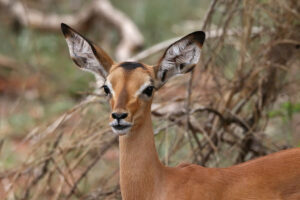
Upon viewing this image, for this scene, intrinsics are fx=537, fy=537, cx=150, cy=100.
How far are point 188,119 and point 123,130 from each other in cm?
180

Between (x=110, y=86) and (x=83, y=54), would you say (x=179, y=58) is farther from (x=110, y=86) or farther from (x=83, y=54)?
(x=83, y=54)

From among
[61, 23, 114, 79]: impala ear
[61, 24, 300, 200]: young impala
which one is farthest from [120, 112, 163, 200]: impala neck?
[61, 23, 114, 79]: impala ear

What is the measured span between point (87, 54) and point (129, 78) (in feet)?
1.89

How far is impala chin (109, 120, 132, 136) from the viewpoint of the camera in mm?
3529

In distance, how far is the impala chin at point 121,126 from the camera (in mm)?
3529

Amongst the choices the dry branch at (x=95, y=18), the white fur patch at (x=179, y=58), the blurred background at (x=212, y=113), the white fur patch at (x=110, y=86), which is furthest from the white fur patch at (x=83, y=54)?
the dry branch at (x=95, y=18)

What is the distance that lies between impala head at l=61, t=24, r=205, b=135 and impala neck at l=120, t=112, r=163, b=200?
12cm

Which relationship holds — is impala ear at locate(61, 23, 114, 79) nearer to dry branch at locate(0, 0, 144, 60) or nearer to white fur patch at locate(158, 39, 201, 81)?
white fur patch at locate(158, 39, 201, 81)

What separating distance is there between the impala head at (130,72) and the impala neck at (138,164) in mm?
121

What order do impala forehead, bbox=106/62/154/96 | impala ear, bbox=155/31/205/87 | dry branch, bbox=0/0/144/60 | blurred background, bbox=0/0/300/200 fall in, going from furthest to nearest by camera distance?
dry branch, bbox=0/0/144/60 → blurred background, bbox=0/0/300/200 → impala ear, bbox=155/31/205/87 → impala forehead, bbox=106/62/154/96

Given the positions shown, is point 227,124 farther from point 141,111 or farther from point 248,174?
point 141,111

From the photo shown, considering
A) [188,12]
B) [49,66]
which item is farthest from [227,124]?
[188,12]

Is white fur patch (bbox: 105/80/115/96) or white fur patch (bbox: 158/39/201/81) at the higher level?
white fur patch (bbox: 105/80/115/96)

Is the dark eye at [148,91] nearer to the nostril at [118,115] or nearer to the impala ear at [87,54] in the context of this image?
the nostril at [118,115]
